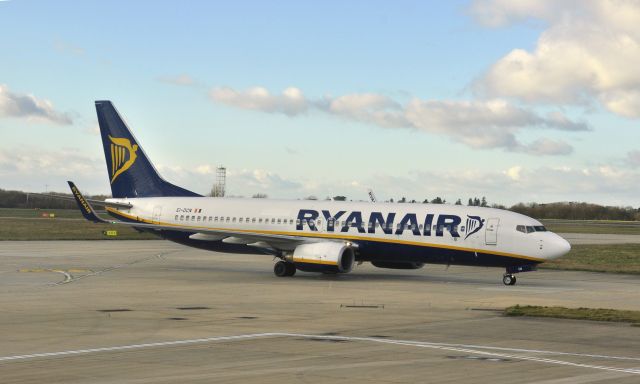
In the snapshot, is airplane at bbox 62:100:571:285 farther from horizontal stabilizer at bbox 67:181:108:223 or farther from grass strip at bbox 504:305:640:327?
grass strip at bbox 504:305:640:327

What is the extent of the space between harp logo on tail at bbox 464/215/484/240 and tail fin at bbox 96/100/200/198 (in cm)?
1775

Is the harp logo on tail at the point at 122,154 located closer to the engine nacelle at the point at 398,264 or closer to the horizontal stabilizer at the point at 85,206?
the horizontal stabilizer at the point at 85,206

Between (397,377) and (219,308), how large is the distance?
547 inches

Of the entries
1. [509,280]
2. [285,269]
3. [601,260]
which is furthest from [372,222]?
[601,260]

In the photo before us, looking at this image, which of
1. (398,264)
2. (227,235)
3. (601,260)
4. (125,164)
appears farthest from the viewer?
(601,260)

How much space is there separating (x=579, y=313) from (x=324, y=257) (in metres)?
16.1

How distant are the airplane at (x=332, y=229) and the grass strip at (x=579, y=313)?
11.2 metres

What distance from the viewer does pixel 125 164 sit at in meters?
54.3

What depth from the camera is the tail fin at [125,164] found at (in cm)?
5372

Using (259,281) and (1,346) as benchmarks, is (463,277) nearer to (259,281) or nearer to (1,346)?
(259,281)

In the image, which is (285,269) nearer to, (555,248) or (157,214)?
(157,214)

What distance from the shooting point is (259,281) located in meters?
43.2

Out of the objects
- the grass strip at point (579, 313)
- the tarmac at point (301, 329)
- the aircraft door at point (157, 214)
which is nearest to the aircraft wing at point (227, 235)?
the tarmac at point (301, 329)

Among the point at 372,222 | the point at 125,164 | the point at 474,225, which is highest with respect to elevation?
the point at 125,164
